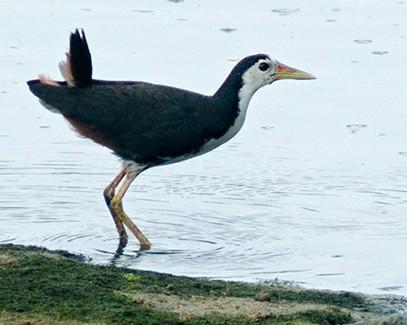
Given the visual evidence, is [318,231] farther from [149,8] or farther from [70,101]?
[149,8]

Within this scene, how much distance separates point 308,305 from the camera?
7156 millimetres

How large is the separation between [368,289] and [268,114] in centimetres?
358

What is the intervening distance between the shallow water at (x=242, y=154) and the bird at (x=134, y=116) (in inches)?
17.2

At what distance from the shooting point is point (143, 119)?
30.7 ft

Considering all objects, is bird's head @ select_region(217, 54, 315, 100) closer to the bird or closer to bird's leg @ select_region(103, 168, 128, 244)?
the bird

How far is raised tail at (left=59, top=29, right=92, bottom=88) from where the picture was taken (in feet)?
29.9

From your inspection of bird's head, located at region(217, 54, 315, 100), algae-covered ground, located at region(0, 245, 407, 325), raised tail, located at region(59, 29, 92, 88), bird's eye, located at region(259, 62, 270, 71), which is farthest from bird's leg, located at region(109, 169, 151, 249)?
algae-covered ground, located at region(0, 245, 407, 325)

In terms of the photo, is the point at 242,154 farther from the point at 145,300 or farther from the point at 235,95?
the point at 145,300

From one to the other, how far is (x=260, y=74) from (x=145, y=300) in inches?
123


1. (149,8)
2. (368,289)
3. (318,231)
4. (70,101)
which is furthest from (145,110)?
(149,8)

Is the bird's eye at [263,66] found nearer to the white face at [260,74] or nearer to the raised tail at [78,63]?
the white face at [260,74]

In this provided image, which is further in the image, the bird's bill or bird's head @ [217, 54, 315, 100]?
the bird's bill

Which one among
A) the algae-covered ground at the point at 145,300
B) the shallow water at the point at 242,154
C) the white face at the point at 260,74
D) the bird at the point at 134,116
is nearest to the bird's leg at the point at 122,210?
the bird at the point at 134,116

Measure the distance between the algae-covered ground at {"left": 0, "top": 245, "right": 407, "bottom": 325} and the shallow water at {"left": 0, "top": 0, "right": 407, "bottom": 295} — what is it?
911 millimetres
